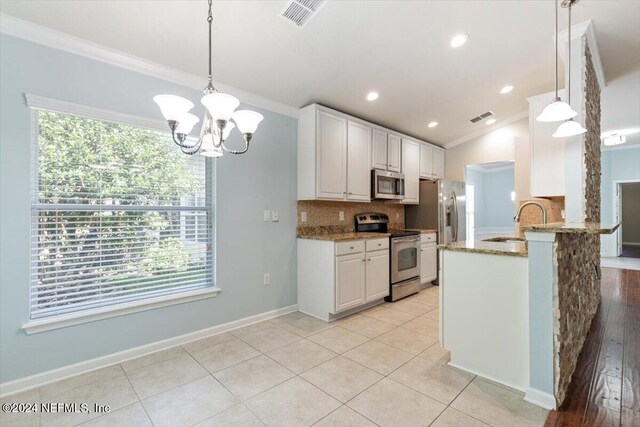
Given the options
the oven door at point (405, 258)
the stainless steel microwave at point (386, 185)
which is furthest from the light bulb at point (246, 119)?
the oven door at point (405, 258)

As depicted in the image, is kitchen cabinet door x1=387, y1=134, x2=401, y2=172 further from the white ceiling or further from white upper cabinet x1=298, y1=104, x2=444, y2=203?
the white ceiling

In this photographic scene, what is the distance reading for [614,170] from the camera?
7.36 metres

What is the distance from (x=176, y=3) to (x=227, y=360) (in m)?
2.64

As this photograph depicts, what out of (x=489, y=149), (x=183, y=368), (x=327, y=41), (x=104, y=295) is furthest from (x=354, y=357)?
(x=489, y=149)

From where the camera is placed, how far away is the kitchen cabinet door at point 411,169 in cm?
481

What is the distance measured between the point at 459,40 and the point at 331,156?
65.7 inches

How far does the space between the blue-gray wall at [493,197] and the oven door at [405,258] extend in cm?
508

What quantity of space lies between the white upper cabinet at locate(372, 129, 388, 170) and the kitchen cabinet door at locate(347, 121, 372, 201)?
119mm

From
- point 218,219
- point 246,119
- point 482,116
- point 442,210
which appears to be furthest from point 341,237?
point 482,116

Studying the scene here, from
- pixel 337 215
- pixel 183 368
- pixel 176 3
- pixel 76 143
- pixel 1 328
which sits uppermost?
pixel 176 3

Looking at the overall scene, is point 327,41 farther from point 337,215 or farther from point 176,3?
point 337,215

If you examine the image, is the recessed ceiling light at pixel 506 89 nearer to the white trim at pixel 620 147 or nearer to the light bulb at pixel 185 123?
the light bulb at pixel 185 123

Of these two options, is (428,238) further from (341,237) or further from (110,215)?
(110,215)

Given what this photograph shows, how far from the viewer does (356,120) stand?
3.95 meters
